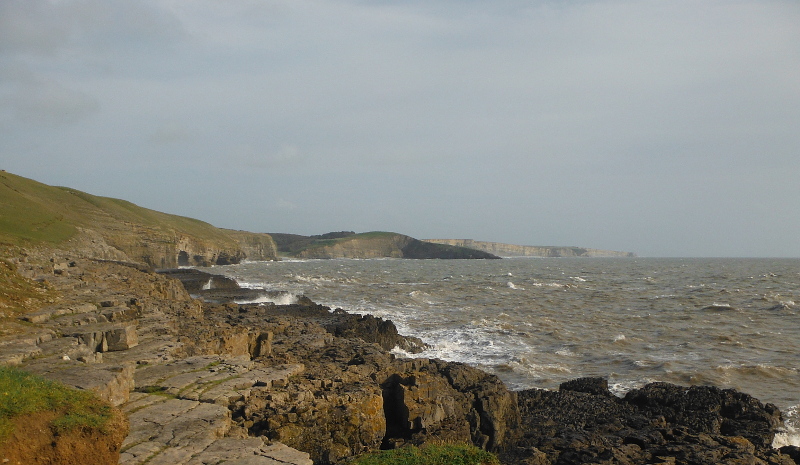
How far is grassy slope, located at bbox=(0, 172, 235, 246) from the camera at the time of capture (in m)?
43.6

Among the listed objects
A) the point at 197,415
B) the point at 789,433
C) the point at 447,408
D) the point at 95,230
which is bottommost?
the point at 789,433

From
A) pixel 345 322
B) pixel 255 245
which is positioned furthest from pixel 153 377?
pixel 255 245

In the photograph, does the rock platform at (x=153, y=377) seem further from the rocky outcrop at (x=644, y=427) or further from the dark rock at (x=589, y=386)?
the dark rock at (x=589, y=386)

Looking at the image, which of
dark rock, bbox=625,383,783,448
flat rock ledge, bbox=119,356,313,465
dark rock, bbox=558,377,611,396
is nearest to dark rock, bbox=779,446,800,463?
dark rock, bbox=625,383,783,448

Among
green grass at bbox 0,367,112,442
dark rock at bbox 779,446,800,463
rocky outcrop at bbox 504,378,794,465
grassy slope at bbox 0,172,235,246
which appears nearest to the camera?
green grass at bbox 0,367,112,442

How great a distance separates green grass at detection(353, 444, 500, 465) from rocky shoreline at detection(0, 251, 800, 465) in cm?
126

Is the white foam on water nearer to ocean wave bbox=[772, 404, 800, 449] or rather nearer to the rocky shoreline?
the rocky shoreline

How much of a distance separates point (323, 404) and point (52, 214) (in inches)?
2345

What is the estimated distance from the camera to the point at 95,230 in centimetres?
6538

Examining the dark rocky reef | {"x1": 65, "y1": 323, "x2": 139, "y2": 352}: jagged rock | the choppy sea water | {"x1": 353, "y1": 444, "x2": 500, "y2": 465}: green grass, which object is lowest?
the choppy sea water

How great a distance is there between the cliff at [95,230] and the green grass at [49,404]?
116ft

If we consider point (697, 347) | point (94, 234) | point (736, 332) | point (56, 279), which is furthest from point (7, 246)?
point (736, 332)

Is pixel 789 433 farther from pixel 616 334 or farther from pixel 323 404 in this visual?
pixel 616 334

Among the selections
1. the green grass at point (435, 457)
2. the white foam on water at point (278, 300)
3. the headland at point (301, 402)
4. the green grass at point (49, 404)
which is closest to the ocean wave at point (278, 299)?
the white foam on water at point (278, 300)
